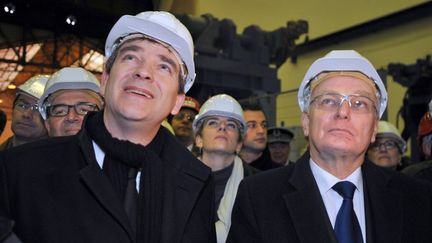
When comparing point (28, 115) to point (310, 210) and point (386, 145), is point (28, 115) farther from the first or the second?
point (386, 145)

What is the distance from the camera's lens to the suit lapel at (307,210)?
1.91 meters

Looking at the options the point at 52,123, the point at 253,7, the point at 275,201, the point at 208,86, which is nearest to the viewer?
the point at 275,201

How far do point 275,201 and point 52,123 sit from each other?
1.43m

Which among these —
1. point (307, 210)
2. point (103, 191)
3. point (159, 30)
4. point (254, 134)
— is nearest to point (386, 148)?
point (254, 134)

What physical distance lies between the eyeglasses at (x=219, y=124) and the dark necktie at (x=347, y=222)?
1.69m

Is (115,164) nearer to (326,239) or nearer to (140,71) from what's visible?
(140,71)

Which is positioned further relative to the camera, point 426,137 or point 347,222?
point 426,137

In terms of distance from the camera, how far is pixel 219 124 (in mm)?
3652

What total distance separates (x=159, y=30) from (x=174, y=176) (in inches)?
22.8

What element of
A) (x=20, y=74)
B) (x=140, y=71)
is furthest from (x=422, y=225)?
(x=20, y=74)

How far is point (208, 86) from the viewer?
6.56m

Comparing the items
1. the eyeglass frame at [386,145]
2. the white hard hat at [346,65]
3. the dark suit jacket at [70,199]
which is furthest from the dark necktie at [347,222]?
the eyeglass frame at [386,145]

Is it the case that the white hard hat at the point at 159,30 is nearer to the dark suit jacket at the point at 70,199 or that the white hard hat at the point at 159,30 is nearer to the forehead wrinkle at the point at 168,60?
the forehead wrinkle at the point at 168,60

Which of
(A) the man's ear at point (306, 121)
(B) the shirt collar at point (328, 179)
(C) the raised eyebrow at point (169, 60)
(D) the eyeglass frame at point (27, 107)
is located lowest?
(B) the shirt collar at point (328, 179)
